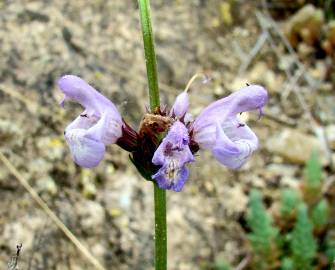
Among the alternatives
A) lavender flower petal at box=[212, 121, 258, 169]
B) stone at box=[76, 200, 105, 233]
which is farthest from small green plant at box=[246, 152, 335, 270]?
lavender flower petal at box=[212, 121, 258, 169]

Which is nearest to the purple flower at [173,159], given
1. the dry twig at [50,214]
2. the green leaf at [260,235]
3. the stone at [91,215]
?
the dry twig at [50,214]

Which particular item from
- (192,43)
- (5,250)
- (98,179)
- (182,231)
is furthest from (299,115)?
(5,250)

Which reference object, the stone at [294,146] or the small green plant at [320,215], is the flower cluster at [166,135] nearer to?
Answer: the small green plant at [320,215]

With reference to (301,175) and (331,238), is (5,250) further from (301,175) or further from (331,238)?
(301,175)

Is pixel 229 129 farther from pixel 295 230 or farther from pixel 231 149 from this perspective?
pixel 295 230

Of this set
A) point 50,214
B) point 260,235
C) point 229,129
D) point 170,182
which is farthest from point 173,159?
point 260,235
